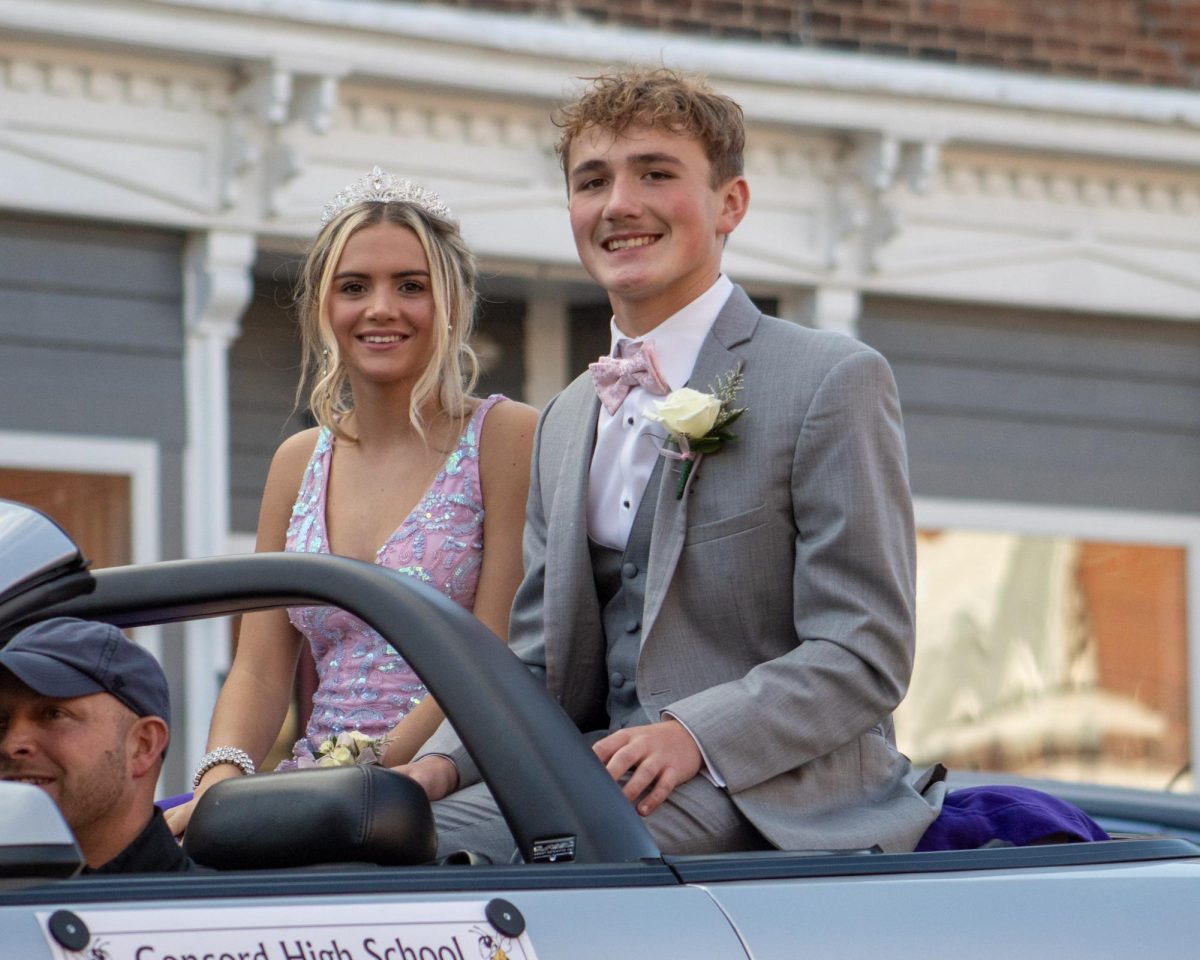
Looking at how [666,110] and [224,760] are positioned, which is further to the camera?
[224,760]

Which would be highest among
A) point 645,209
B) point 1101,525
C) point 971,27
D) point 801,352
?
point 971,27

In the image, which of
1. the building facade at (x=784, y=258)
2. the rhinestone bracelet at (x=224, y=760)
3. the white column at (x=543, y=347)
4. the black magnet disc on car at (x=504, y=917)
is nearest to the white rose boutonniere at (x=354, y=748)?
the rhinestone bracelet at (x=224, y=760)

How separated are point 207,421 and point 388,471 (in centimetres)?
418

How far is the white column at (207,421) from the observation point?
7871 mm

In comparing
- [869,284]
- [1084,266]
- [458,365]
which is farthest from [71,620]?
[1084,266]

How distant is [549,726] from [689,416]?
2.30ft

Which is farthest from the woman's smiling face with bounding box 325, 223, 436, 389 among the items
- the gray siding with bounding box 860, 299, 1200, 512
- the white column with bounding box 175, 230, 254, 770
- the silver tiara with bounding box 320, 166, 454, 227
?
the gray siding with bounding box 860, 299, 1200, 512

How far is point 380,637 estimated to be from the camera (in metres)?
3.75

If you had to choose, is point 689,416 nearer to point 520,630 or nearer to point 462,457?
point 520,630

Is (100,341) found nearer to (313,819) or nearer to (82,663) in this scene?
(82,663)

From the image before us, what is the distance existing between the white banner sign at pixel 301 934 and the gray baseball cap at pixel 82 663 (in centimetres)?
45

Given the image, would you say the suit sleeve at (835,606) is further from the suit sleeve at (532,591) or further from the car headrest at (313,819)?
the car headrest at (313,819)

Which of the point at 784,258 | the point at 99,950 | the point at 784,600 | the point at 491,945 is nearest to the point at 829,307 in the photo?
the point at 784,258

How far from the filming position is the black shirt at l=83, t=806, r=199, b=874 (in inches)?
103
